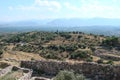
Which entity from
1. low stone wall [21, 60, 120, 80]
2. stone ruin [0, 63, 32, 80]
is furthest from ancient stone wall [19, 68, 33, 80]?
low stone wall [21, 60, 120, 80]

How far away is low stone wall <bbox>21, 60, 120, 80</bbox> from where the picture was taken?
16.7m

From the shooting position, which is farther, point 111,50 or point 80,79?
point 111,50

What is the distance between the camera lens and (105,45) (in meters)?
55.1

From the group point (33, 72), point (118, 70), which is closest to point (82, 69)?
point (118, 70)

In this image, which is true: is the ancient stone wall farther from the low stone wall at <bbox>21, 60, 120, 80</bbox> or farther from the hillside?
the hillside

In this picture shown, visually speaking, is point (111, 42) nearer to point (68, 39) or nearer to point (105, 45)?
point (105, 45)

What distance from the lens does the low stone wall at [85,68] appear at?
16.7 metres

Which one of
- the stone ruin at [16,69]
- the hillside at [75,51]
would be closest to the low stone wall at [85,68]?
the stone ruin at [16,69]

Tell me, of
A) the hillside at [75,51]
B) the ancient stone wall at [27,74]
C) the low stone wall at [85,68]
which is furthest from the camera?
the hillside at [75,51]

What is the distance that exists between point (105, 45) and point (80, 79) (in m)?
42.4

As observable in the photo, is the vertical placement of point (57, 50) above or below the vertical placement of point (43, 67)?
below

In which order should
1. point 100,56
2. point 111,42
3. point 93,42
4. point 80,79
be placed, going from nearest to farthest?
1. point 80,79
2. point 100,56
3. point 111,42
4. point 93,42

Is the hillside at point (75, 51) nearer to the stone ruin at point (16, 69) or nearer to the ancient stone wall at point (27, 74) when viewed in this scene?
the stone ruin at point (16, 69)

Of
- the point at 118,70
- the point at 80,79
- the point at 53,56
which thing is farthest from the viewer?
the point at 53,56
